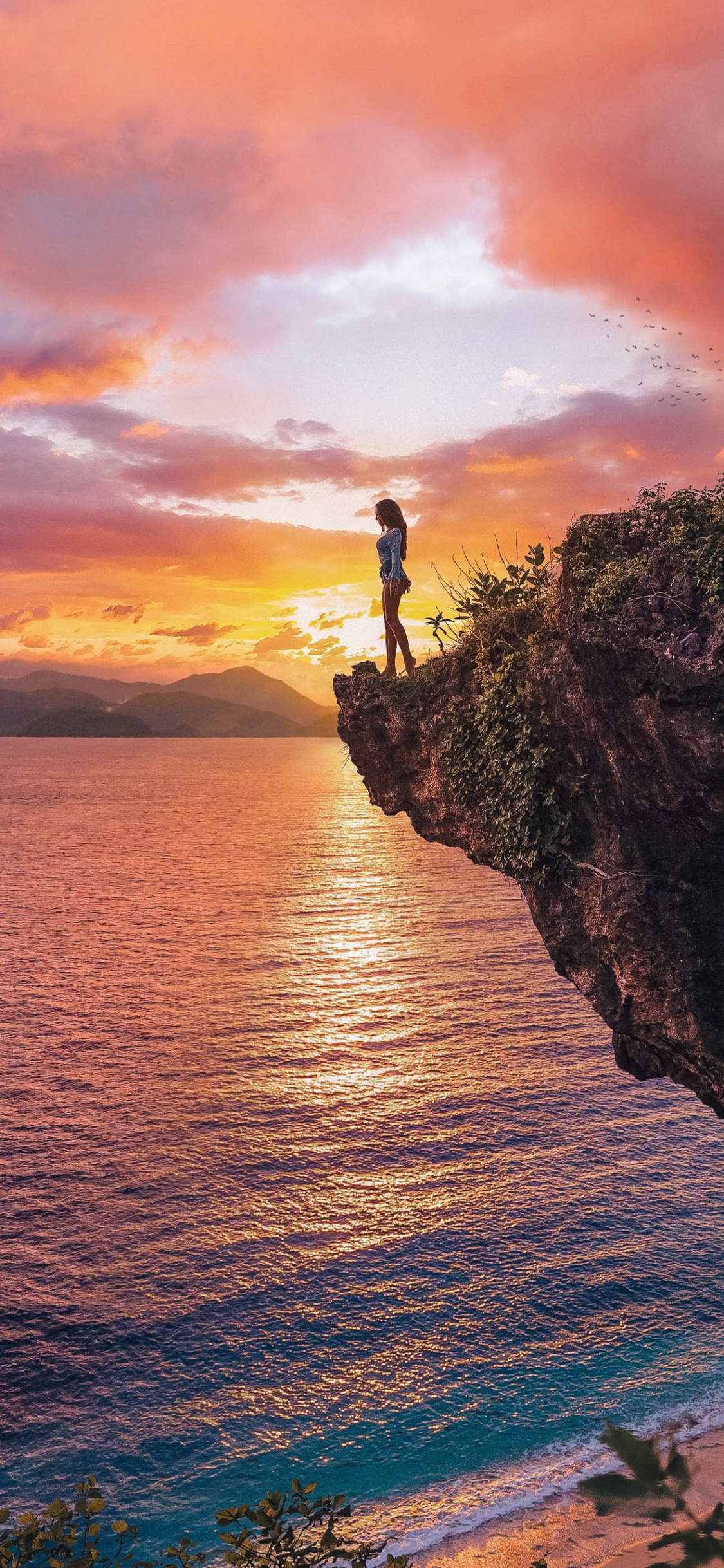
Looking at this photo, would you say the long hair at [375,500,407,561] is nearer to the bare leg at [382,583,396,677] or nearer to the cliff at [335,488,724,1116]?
the bare leg at [382,583,396,677]

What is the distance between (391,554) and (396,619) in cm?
103

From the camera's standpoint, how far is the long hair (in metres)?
13.7

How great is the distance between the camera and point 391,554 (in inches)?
543

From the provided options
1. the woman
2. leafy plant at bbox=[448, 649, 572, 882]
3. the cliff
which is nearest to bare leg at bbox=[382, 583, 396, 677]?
the woman

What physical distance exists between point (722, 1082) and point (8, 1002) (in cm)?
3387

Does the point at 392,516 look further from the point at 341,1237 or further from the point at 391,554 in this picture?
the point at 341,1237

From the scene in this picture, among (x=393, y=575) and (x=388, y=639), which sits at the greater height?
(x=393, y=575)

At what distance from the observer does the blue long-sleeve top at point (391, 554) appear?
1369cm

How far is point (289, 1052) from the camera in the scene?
31.1m

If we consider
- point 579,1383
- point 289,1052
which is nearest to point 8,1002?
point 289,1052

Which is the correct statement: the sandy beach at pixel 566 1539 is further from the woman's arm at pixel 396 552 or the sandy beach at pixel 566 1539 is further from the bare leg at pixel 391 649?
the woman's arm at pixel 396 552

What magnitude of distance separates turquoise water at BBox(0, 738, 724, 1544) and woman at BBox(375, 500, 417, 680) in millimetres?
13905

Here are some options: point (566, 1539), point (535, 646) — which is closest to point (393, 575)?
point (535, 646)

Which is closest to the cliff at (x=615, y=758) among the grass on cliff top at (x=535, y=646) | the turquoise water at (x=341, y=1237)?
the grass on cliff top at (x=535, y=646)
